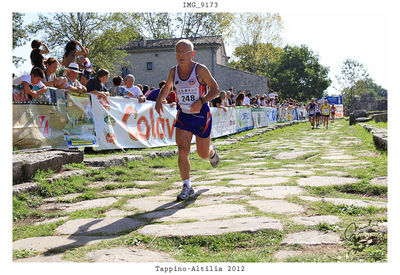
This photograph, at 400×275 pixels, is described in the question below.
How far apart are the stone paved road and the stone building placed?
34.3 metres

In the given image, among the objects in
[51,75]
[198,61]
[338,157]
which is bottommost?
[338,157]

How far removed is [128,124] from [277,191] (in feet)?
15.8

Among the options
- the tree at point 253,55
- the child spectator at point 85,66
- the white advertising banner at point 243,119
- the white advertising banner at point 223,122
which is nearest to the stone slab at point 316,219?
the child spectator at point 85,66

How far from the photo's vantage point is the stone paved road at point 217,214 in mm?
2424

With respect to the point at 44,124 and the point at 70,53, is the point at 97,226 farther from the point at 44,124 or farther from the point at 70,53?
the point at 70,53

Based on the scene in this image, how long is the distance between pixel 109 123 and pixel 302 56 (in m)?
55.9

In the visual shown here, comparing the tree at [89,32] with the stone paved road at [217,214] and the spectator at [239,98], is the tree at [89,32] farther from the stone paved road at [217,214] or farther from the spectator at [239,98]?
the stone paved road at [217,214]

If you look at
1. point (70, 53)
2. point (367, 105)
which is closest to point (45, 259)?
point (70, 53)

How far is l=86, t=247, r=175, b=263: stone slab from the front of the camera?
2.25 metres

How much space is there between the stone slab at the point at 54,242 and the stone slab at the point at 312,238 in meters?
1.32

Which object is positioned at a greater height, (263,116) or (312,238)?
(263,116)

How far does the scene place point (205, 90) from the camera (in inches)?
169

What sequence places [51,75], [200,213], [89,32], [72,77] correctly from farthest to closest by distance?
[89,32] → [72,77] → [51,75] → [200,213]

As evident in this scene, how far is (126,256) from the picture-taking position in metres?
2.31
